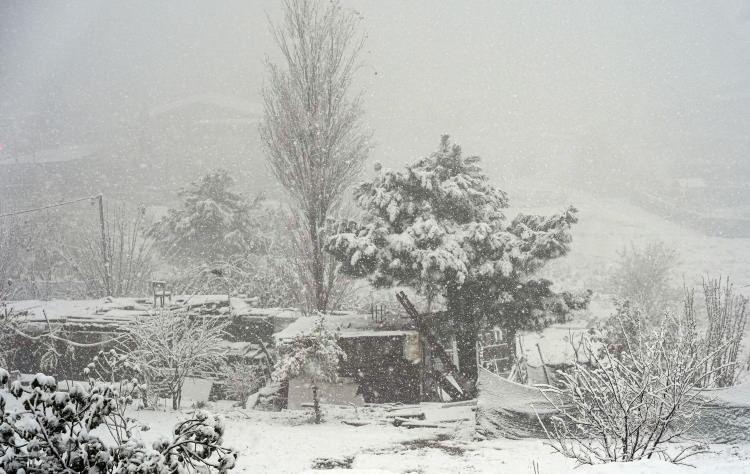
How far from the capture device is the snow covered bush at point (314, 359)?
9.86 meters

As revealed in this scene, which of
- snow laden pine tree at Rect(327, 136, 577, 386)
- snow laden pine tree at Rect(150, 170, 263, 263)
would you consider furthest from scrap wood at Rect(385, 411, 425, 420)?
snow laden pine tree at Rect(150, 170, 263, 263)

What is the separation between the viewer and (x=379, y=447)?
8.07 meters

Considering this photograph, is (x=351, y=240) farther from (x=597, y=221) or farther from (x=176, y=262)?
(x=597, y=221)

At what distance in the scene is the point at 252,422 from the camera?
977cm

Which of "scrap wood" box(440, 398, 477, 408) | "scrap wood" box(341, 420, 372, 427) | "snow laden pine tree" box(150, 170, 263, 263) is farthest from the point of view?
"snow laden pine tree" box(150, 170, 263, 263)

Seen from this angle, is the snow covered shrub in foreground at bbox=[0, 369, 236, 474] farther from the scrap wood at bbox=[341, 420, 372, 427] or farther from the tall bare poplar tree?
the tall bare poplar tree

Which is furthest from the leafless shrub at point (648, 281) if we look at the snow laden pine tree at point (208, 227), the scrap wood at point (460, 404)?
the snow laden pine tree at point (208, 227)

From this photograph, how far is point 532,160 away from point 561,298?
166 ft

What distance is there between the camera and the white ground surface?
6.89 metres

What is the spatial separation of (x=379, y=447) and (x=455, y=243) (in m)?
5.14

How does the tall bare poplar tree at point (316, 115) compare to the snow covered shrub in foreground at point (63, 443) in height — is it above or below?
above

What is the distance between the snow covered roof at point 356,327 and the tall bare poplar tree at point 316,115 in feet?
5.48

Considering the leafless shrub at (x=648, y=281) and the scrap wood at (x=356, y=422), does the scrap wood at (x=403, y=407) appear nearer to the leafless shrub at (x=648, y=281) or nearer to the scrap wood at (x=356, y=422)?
Answer: the scrap wood at (x=356, y=422)

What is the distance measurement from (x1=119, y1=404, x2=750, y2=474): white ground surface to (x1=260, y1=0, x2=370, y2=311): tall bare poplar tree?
6.07 metres
